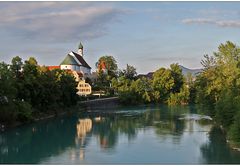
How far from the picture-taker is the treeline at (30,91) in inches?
1391

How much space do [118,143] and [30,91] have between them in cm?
1583

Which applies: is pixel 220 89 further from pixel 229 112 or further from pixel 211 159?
pixel 211 159

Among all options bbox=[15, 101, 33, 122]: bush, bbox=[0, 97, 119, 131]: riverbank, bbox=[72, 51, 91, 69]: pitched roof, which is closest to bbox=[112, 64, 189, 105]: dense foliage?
bbox=[0, 97, 119, 131]: riverbank

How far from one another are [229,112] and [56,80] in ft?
90.8

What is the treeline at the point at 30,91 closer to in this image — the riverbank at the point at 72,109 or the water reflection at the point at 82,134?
the riverbank at the point at 72,109

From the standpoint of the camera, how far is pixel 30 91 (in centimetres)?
4162

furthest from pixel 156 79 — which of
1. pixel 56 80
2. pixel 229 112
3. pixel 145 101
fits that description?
pixel 229 112

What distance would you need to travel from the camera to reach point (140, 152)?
Result: 24.3m

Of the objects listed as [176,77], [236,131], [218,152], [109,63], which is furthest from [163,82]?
[236,131]

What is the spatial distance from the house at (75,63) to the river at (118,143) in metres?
49.3

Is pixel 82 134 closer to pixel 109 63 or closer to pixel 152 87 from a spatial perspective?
pixel 152 87

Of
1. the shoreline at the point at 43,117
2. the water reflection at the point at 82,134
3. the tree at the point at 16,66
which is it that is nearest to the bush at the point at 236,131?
the water reflection at the point at 82,134

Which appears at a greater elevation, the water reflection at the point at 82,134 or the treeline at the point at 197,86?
the treeline at the point at 197,86

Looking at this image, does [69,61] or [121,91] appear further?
[69,61]
